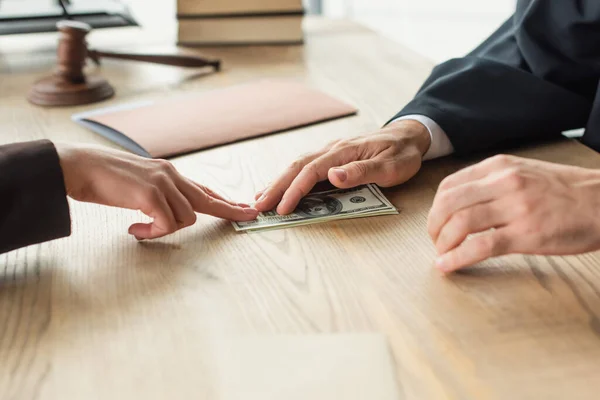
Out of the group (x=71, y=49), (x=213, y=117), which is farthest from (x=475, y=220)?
(x=71, y=49)

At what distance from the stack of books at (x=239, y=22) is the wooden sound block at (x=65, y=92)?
0.55m

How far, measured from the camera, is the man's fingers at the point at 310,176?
1014 millimetres

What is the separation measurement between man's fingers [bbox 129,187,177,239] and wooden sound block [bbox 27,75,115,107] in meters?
0.74

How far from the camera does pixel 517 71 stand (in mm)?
1338

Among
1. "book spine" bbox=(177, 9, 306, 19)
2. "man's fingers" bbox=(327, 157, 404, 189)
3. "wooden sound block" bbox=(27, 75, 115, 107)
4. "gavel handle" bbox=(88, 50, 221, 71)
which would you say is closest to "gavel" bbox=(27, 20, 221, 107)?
"wooden sound block" bbox=(27, 75, 115, 107)

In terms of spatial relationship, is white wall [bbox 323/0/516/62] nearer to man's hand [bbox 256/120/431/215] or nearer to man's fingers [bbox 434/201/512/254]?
man's hand [bbox 256/120/431/215]

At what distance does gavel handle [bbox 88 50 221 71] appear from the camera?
68.8 inches

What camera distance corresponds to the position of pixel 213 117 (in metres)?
1.40

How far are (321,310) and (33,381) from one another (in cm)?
31

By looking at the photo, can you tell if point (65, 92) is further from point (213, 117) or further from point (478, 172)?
point (478, 172)

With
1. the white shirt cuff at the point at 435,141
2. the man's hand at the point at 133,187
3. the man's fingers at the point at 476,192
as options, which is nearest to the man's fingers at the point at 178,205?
the man's hand at the point at 133,187

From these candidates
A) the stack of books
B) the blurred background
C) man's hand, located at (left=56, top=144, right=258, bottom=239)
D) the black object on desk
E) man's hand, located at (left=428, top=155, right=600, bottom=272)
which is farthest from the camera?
the blurred background

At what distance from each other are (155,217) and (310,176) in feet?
0.83

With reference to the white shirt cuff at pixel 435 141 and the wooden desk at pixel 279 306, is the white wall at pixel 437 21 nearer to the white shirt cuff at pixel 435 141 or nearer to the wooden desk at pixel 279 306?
the white shirt cuff at pixel 435 141
